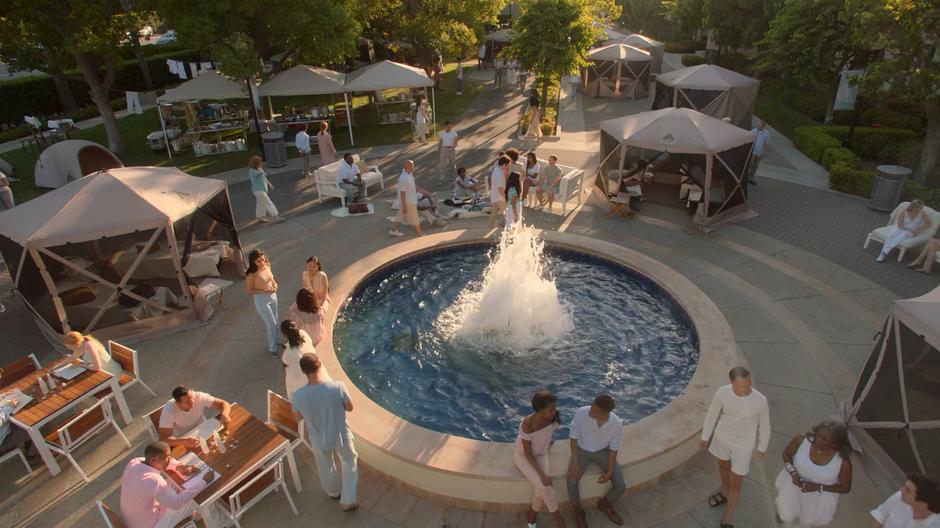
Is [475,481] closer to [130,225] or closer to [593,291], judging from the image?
[593,291]

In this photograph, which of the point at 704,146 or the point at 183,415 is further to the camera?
the point at 704,146

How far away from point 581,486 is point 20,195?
20.3 m

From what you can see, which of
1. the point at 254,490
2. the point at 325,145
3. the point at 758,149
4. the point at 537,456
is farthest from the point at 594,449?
the point at 758,149

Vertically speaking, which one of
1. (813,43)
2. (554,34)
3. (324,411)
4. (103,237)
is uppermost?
(554,34)

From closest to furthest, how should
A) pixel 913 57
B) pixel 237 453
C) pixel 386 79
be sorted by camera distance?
pixel 237 453 < pixel 913 57 < pixel 386 79

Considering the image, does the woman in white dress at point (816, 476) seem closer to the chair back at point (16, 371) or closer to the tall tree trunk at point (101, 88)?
the chair back at point (16, 371)

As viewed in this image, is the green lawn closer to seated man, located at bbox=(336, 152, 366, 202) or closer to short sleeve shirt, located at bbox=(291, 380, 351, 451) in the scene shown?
seated man, located at bbox=(336, 152, 366, 202)

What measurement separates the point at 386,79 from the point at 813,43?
54.0ft

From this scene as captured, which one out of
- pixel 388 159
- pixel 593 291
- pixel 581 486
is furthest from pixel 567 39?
pixel 581 486

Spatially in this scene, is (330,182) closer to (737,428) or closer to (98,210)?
(98,210)

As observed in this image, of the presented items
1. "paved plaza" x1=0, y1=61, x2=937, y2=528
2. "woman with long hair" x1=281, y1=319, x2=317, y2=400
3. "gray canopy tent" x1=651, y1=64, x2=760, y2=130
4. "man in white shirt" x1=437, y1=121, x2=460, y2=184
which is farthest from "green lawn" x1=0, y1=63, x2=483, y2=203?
"woman with long hair" x1=281, y1=319, x2=317, y2=400

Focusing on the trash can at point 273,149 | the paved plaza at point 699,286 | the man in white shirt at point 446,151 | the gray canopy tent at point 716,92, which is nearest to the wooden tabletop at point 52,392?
the paved plaza at point 699,286

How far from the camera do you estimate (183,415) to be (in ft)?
21.0

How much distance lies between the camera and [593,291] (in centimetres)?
1109
